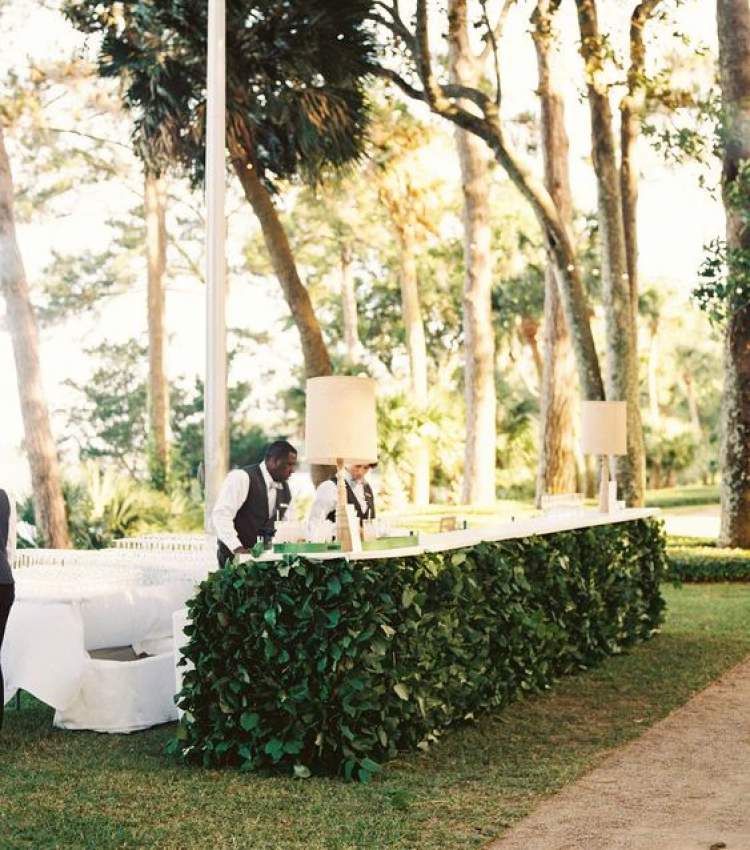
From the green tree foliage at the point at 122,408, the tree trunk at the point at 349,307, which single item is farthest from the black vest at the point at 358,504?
the green tree foliage at the point at 122,408

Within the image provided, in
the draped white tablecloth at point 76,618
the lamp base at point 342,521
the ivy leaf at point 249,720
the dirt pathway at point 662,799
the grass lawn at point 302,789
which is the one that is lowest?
the dirt pathway at point 662,799

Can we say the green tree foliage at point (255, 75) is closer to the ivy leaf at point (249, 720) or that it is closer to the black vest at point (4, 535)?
the black vest at point (4, 535)

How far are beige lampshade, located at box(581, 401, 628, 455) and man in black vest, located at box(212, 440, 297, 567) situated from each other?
11.1 feet

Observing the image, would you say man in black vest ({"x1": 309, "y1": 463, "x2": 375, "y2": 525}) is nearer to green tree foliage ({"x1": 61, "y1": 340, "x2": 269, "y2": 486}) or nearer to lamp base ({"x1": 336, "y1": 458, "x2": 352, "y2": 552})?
lamp base ({"x1": 336, "y1": 458, "x2": 352, "y2": 552})

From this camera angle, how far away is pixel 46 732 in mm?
8484

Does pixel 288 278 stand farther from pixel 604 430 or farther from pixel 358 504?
pixel 358 504

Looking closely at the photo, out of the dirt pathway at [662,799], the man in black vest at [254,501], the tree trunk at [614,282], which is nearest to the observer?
the dirt pathway at [662,799]

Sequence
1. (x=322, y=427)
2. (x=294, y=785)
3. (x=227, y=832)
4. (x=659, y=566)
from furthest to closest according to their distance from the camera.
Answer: (x=659, y=566)
(x=322, y=427)
(x=294, y=785)
(x=227, y=832)

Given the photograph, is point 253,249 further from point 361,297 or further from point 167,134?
point 167,134

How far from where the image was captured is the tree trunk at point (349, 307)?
40531 mm

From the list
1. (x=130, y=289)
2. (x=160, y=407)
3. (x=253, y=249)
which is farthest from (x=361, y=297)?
(x=160, y=407)

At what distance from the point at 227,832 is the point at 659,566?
6894mm

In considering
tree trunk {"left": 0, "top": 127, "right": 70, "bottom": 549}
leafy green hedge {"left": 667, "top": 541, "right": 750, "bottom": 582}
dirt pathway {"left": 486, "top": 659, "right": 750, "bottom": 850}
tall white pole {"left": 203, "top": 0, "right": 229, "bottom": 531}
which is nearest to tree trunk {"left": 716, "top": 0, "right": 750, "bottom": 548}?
leafy green hedge {"left": 667, "top": 541, "right": 750, "bottom": 582}

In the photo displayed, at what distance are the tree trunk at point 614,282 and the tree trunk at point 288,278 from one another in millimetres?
3888
